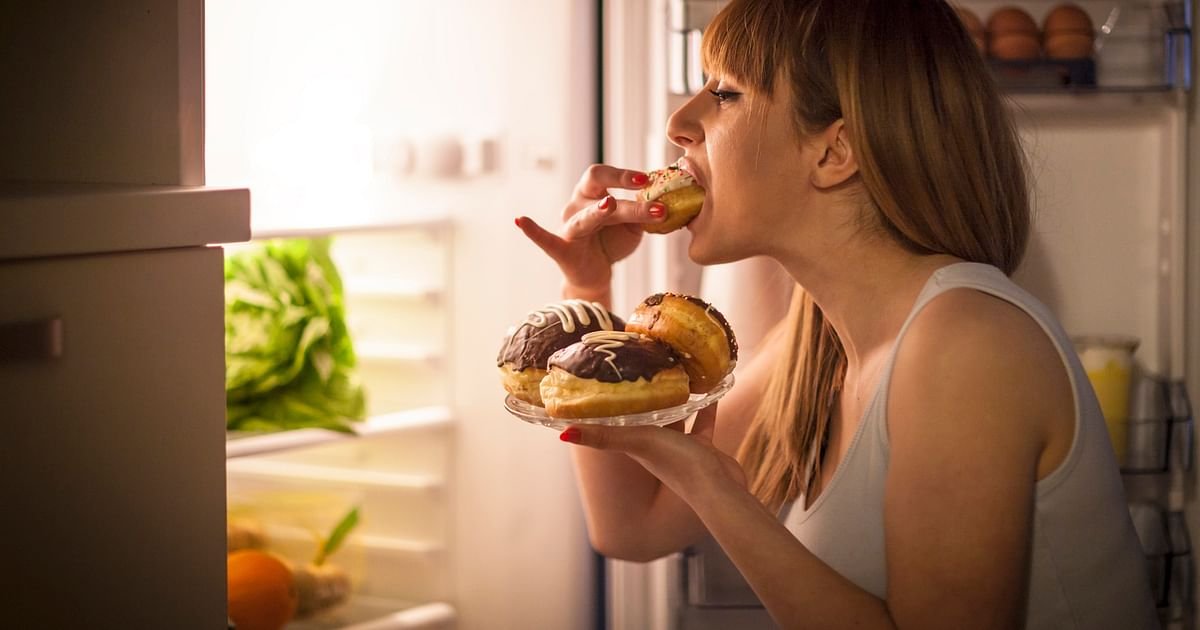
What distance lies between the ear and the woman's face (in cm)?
1

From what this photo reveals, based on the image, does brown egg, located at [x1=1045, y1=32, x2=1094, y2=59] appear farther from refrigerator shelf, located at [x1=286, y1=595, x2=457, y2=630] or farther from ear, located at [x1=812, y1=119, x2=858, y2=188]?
refrigerator shelf, located at [x1=286, y1=595, x2=457, y2=630]

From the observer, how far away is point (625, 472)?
1403 mm

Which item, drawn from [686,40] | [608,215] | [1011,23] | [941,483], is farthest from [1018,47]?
[941,483]

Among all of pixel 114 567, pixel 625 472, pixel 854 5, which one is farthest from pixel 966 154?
pixel 114 567

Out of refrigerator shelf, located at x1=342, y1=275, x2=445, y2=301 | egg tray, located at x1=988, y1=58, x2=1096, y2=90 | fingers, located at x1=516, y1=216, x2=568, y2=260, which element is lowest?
refrigerator shelf, located at x1=342, y1=275, x2=445, y2=301

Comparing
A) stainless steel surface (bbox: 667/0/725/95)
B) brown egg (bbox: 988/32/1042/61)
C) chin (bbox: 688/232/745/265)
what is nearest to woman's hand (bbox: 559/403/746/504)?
chin (bbox: 688/232/745/265)

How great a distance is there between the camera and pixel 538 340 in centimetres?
115

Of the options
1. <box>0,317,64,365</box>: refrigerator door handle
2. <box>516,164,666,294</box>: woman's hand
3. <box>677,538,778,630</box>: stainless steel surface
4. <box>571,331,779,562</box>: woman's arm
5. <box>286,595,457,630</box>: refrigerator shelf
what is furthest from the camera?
<box>286,595,457,630</box>: refrigerator shelf

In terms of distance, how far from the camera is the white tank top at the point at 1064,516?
3.40 ft

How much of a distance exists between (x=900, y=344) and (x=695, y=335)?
20 centimetres

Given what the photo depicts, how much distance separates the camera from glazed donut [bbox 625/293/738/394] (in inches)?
44.8

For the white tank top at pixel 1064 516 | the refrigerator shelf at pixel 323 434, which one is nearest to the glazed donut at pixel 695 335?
the white tank top at pixel 1064 516

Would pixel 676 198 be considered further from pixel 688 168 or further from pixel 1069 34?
pixel 1069 34

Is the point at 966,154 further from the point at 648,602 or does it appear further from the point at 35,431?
the point at 648,602
